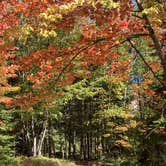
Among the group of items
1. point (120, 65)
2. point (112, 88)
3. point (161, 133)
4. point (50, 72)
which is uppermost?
point (112, 88)

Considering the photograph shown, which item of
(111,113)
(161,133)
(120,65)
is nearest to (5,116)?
(111,113)

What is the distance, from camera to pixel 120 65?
464 inches

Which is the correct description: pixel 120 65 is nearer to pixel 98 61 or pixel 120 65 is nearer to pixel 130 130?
pixel 98 61

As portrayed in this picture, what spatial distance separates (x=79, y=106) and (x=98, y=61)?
34.6 metres

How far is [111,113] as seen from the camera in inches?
943

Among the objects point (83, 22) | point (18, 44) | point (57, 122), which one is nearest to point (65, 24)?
point (83, 22)

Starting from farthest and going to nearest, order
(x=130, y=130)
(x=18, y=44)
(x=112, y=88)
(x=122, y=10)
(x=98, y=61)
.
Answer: (x=18, y=44) < (x=112, y=88) < (x=130, y=130) < (x=98, y=61) < (x=122, y=10)

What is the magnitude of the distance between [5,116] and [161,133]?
12.2m

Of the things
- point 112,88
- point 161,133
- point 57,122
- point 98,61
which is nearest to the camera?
point 98,61

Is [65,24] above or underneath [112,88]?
underneath

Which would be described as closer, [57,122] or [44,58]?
[44,58]

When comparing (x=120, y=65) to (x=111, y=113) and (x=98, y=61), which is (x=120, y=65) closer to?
(x=98, y=61)

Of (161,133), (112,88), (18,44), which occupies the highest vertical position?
(18,44)

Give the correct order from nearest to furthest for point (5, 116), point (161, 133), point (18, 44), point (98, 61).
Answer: point (98, 61)
point (161, 133)
point (5, 116)
point (18, 44)
